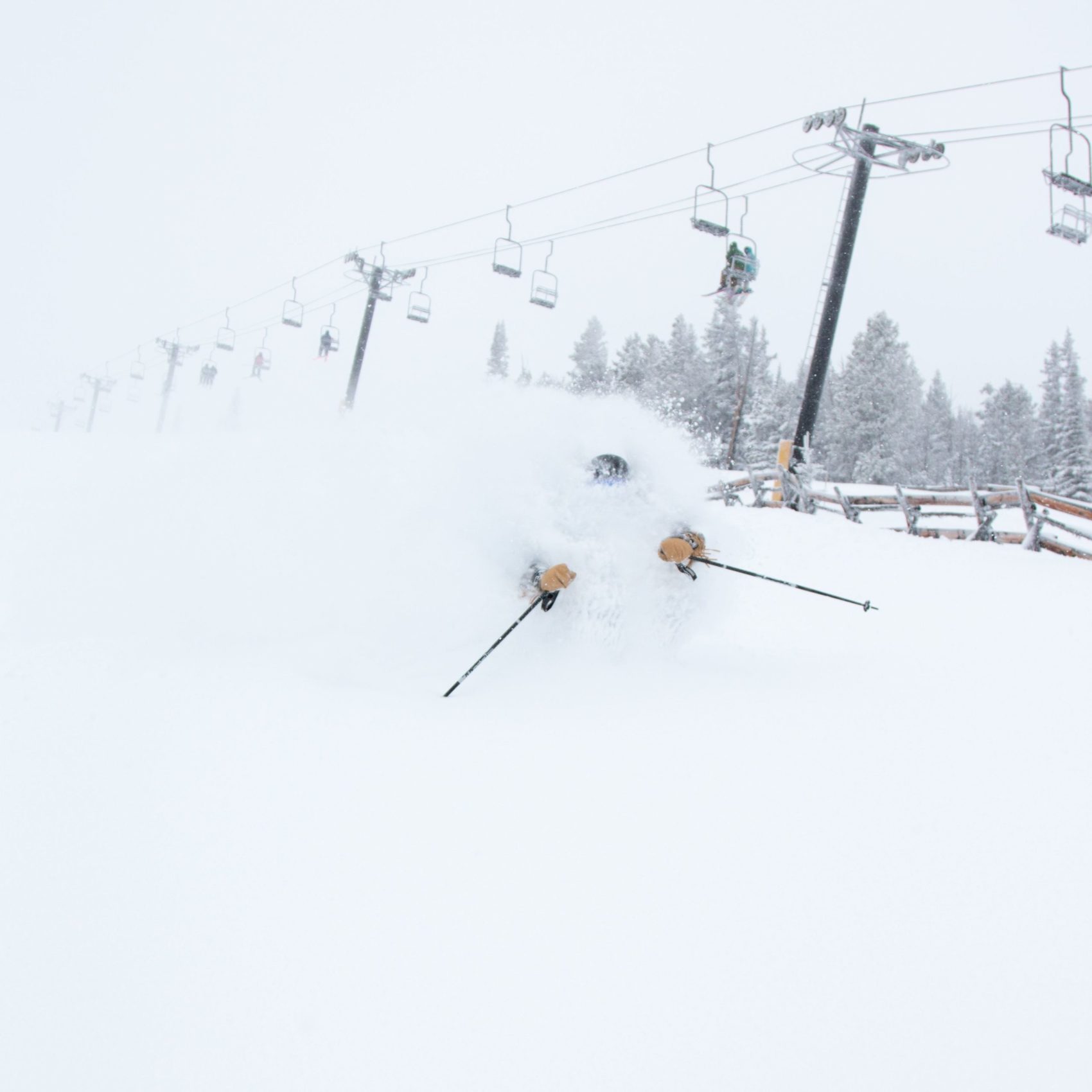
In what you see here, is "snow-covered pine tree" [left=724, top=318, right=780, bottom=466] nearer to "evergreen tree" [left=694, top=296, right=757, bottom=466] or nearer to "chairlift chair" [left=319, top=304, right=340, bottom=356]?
"evergreen tree" [left=694, top=296, right=757, bottom=466]

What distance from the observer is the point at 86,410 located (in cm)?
9544

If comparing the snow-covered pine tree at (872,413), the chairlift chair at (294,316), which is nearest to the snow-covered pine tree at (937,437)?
the snow-covered pine tree at (872,413)

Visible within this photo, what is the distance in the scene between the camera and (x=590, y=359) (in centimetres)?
5612

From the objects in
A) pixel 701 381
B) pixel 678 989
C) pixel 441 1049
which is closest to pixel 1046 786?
pixel 678 989

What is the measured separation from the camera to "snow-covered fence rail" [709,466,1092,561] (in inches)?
409

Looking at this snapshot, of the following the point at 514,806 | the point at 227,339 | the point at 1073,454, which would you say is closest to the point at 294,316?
the point at 227,339

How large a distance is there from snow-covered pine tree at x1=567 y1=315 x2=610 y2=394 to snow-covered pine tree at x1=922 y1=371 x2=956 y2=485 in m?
26.4

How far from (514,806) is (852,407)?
141ft

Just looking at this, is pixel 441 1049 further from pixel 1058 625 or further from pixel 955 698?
pixel 1058 625

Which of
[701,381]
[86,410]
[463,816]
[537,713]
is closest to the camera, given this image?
[463,816]

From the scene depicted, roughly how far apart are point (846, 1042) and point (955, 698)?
3.48 meters

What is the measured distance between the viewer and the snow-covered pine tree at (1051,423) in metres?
40.7

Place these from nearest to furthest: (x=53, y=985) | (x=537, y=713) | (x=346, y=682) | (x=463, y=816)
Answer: (x=53, y=985)
(x=463, y=816)
(x=537, y=713)
(x=346, y=682)

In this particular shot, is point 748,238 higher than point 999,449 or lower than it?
lower
